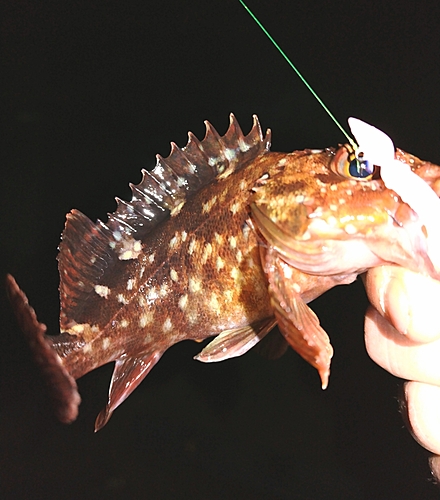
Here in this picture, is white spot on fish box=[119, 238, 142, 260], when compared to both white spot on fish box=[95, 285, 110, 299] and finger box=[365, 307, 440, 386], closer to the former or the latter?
white spot on fish box=[95, 285, 110, 299]

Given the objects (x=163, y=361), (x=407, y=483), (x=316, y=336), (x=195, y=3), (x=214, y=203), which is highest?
(x=195, y=3)

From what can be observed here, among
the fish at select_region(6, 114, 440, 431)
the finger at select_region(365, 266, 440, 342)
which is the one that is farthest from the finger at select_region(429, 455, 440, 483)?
the fish at select_region(6, 114, 440, 431)

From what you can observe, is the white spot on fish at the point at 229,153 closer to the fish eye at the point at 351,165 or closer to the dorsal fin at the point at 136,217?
the dorsal fin at the point at 136,217

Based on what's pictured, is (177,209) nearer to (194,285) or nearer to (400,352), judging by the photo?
(194,285)

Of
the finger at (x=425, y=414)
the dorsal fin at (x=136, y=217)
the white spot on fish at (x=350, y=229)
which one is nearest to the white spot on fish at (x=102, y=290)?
the dorsal fin at (x=136, y=217)

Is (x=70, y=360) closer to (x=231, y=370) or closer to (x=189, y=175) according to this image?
(x=189, y=175)

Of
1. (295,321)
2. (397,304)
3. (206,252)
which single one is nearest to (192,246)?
(206,252)

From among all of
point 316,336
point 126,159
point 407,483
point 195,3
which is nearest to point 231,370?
point 407,483
